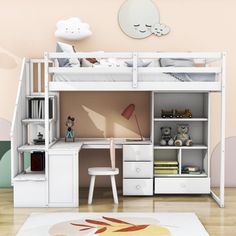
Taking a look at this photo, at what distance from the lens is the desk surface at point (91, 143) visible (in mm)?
4465

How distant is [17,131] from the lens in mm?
4488

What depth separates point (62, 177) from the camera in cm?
429

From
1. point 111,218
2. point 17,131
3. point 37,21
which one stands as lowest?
point 111,218

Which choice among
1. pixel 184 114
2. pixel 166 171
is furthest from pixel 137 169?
pixel 184 114

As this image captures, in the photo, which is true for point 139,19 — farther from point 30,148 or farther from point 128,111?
point 30,148

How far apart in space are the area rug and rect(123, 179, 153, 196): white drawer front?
674 millimetres

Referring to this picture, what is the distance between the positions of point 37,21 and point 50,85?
1.18 metres

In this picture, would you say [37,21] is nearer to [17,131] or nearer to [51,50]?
[51,50]

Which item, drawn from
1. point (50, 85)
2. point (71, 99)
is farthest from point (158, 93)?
point (50, 85)

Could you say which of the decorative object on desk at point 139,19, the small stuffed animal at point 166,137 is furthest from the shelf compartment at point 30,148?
the decorative object on desk at point 139,19

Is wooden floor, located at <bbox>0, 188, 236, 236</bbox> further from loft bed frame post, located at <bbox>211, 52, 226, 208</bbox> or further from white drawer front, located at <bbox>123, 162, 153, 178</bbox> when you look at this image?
white drawer front, located at <bbox>123, 162, 153, 178</bbox>

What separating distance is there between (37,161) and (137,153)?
0.99 meters

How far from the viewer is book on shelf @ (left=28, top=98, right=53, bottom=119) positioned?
4785 millimetres

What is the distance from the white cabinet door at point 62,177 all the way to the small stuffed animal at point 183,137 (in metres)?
1.18
